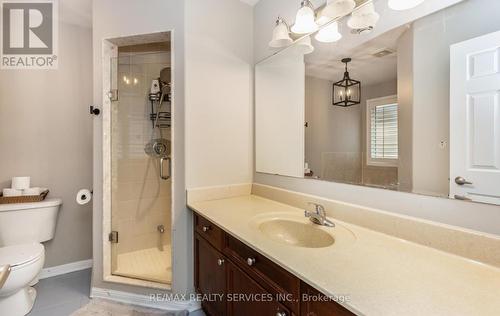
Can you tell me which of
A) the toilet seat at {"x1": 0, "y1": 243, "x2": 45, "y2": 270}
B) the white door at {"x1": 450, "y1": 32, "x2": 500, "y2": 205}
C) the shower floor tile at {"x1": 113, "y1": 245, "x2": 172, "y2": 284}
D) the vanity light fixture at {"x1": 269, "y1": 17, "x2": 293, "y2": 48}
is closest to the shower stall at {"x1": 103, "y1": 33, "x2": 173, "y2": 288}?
the shower floor tile at {"x1": 113, "y1": 245, "x2": 172, "y2": 284}

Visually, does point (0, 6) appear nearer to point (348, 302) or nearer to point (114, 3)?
point (114, 3)

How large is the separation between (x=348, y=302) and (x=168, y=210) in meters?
2.36

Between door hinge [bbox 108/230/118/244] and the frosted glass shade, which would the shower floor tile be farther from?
the frosted glass shade

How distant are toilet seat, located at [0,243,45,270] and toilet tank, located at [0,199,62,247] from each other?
20 centimetres

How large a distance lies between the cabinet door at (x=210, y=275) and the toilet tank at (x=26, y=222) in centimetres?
136

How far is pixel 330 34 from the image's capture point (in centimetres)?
137

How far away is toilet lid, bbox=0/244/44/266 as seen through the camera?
149cm

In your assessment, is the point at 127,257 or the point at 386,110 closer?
the point at 386,110

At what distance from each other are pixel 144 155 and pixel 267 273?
2.05m

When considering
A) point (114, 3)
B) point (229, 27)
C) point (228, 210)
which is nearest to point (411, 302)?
point (228, 210)

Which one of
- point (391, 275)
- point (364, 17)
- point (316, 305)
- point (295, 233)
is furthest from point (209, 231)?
point (364, 17)

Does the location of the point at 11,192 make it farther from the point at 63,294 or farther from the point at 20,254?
the point at 63,294

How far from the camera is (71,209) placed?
7.22 ft

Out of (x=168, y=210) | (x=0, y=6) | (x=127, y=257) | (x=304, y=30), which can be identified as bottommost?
(x=127, y=257)
